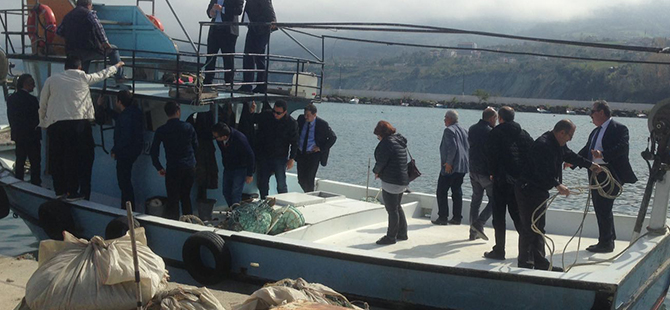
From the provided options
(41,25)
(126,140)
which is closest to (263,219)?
(126,140)

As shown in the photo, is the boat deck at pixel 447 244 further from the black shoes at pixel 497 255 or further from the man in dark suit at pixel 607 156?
the man in dark suit at pixel 607 156

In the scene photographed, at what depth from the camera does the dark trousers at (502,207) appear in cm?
711

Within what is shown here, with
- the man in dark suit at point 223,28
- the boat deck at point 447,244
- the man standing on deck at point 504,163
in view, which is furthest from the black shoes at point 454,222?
the man in dark suit at point 223,28

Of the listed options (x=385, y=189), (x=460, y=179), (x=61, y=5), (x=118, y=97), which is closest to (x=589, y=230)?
(x=460, y=179)

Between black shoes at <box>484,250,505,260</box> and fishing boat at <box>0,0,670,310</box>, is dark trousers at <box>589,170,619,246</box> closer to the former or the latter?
fishing boat at <box>0,0,670,310</box>

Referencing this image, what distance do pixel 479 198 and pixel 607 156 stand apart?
173cm

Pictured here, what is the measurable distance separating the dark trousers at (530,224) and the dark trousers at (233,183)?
3.63 m

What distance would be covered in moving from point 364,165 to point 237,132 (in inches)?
722

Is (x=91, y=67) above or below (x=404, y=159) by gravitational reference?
above

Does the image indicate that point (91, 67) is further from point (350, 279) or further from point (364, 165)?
point (364, 165)

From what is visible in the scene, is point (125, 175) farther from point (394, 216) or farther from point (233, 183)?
point (394, 216)

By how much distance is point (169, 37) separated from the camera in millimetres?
10391

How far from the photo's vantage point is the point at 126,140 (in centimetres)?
820

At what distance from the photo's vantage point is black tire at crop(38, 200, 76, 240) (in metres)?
8.34
